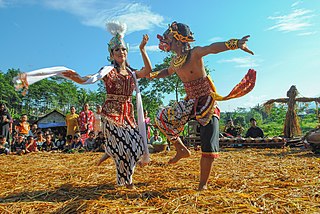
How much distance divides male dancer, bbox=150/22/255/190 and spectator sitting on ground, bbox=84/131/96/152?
628 cm

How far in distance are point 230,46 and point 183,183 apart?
172 cm

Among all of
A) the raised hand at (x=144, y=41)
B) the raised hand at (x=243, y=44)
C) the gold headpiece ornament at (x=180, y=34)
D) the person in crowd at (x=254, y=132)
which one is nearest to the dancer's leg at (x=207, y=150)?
the raised hand at (x=243, y=44)

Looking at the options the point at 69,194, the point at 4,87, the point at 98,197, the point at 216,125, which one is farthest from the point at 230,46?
the point at 4,87

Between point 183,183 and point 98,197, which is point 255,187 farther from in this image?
point 98,197

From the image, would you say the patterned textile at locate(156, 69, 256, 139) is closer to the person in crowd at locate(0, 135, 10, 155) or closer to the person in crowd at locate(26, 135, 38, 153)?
the person in crowd at locate(26, 135, 38, 153)

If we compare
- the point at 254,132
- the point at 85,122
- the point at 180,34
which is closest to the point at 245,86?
the point at 180,34

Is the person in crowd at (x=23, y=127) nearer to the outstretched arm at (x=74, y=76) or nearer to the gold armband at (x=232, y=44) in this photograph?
the outstretched arm at (x=74, y=76)

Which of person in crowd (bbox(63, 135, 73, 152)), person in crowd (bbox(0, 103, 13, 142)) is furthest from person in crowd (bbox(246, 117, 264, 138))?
person in crowd (bbox(0, 103, 13, 142))

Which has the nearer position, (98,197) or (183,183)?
(98,197)

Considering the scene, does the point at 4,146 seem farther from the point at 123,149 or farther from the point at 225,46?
the point at 225,46

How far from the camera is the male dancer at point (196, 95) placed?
3.20m

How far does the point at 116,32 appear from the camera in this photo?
3678 mm

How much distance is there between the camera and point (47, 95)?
53.2 metres

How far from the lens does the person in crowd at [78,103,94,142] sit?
963 centimetres
